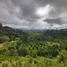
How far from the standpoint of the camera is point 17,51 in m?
144

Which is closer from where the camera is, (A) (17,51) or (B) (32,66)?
(B) (32,66)

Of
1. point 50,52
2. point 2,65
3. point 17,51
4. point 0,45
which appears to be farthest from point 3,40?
point 2,65

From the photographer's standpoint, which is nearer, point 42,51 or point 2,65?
point 2,65

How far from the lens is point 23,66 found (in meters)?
79.4

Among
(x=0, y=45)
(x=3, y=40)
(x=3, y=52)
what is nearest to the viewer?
(x=3, y=52)

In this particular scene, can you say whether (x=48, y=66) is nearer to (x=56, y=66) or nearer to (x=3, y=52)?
(x=56, y=66)

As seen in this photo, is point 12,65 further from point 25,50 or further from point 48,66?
point 25,50

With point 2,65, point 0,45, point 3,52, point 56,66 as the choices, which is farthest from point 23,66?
point 0,45

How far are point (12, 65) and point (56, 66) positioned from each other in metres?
21.8

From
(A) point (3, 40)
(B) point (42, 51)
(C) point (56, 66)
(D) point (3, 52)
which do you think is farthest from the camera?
(A) point (3, 40)

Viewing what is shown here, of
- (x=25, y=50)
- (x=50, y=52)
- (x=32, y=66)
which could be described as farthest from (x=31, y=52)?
(x=32, y=66)

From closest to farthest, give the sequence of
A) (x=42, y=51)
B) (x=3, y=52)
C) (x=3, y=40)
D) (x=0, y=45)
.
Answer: (x=3, y=52), (x=42, y=51), (x=0, y=45), (x=3, y=40)

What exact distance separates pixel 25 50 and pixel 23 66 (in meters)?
66.2

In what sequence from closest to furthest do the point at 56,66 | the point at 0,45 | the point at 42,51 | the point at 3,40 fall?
the point at 56,66, the point at 42,51, the point at 0,45, the point at 3,40
